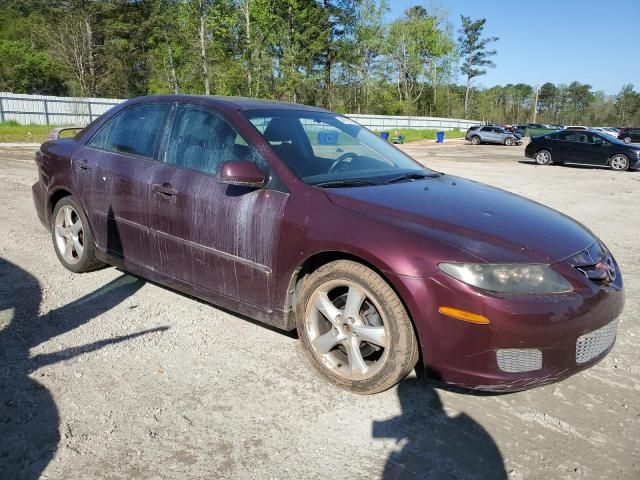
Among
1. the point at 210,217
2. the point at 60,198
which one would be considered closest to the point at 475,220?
the point at 210,217

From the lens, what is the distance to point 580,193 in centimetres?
1188

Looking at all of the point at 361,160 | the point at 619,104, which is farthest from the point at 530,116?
the point at 361,160

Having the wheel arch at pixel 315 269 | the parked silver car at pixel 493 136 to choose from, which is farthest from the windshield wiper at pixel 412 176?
the parked silver car at pixel 493 136

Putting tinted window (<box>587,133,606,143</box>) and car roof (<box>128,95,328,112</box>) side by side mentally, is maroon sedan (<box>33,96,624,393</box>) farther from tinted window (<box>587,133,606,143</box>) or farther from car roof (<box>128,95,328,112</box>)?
tinted window (<box>587,133,606,143</box>)

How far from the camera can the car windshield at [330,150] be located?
3.28 metres

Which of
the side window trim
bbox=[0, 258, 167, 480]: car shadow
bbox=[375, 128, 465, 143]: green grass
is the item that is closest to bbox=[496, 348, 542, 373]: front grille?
bbox=[0, 258, 167, 480]: car shadow

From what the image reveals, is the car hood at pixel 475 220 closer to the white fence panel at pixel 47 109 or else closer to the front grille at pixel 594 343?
the front grille at pixel 594 343

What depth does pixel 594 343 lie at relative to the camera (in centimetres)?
266

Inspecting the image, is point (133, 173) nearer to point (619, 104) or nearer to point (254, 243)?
point (254, 243)

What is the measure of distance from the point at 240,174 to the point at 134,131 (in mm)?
1513

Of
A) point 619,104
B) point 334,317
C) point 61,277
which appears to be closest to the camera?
point 334,317

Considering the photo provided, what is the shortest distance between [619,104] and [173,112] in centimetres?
10802

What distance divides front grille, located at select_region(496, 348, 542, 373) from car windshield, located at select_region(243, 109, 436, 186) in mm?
1343

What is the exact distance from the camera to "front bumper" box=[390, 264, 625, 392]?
240 cm
